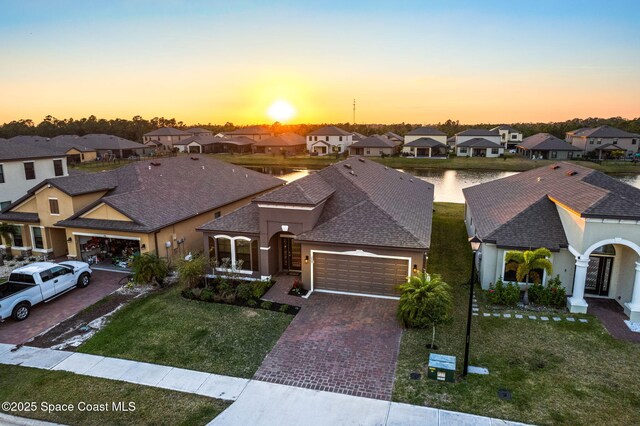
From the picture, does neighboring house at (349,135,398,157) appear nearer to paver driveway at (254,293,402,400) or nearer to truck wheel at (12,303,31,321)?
paver driveway at (254,293,402,400)

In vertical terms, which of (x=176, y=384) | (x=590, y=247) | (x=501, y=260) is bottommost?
A: (x=176, y=384)

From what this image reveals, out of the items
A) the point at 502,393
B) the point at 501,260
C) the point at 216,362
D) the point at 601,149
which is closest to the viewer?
the point at 502,393

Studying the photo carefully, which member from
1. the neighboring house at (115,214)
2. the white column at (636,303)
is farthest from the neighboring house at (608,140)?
the neighboring house at (115,214)

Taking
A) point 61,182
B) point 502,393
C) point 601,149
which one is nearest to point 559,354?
point 502,393

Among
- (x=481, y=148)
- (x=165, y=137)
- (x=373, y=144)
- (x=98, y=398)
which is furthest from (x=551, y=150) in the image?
(x=165, y=137)

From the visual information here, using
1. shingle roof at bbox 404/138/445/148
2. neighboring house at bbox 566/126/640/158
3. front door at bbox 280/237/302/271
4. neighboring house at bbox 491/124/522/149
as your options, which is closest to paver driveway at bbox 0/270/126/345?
front door at bbox 280/237/302/271

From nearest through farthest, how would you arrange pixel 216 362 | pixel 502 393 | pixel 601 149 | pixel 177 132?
pixel 502 393, pixel 216 362, pixel 601 149, pixel 177 132

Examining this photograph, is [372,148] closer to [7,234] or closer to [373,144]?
[373,144]

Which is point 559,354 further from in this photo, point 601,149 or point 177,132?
point 177,132
